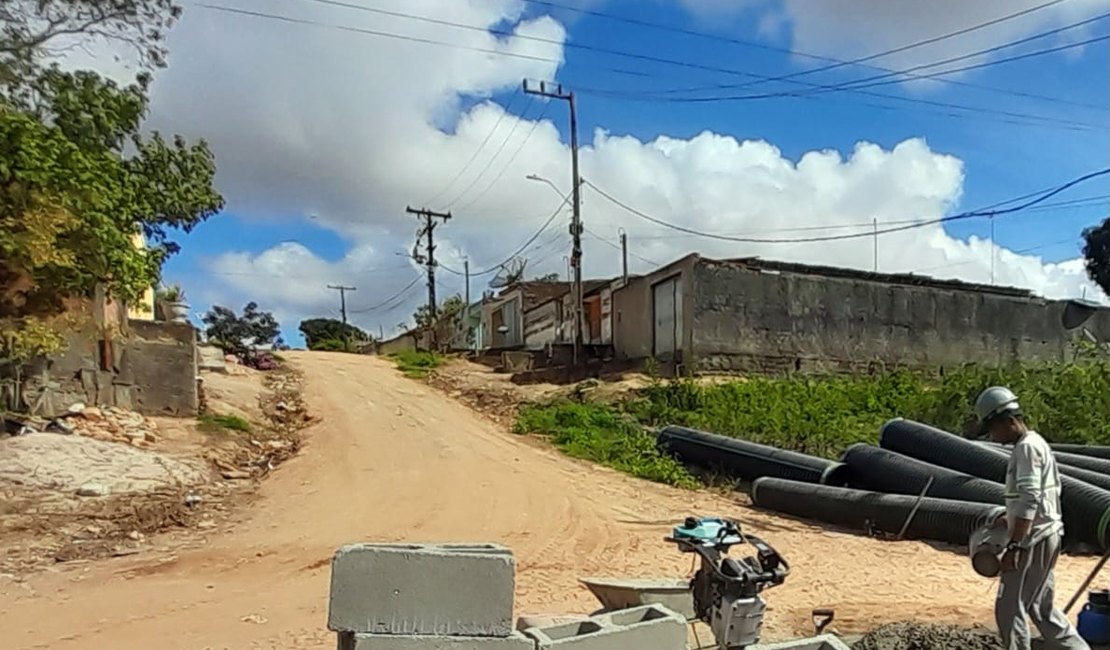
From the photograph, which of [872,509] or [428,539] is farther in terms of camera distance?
[872,509]

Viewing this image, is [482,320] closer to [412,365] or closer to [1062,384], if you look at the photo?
[412,365]

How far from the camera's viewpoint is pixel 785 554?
7828mm

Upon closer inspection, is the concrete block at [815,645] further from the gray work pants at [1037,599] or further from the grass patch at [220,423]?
the grass patch at [220,423]

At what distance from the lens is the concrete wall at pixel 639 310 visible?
19234 millimetres

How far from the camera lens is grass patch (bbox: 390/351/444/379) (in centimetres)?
2448

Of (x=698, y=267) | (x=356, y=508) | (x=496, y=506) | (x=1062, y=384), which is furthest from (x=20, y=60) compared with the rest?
(x=1062, y=384)

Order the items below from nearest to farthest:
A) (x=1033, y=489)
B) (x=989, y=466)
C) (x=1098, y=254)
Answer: (x=1033, y=489), (x=989, y=466), (x=1098, y=254)

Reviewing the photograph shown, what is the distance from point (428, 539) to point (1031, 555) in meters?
5.61

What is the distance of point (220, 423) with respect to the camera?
43.8 feet

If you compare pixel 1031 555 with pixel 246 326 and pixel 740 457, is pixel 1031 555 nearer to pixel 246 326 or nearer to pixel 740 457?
pixel 740 457

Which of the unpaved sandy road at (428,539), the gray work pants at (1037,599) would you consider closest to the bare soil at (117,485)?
the unpaved sandy road at (428,539)

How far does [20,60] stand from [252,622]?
34.9 feet

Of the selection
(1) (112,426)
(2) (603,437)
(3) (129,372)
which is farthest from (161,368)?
(2) (603,437)

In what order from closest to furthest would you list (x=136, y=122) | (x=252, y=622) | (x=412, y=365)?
(x=252, y=622) < (x=136, y=122) < (x=412, y=365)
